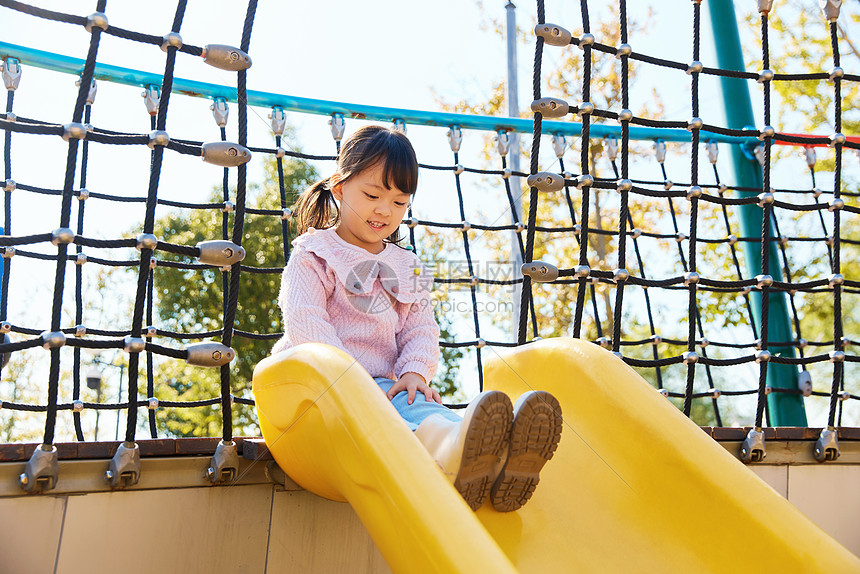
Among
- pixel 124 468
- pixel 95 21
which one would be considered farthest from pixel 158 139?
pixel 124 468

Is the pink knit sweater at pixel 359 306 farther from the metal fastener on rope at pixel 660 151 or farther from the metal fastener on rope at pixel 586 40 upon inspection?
the metal fastener on rope at pixel 660 151

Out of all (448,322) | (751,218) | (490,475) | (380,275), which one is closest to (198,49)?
(380,275)

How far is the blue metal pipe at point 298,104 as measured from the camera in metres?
2.30

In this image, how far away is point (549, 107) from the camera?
1.90 meters

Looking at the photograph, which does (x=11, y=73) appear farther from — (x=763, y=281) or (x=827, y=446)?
(x=827, y=446)

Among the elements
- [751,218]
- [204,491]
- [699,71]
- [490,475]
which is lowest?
[204,491]

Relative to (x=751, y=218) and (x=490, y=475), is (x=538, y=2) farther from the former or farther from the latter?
(x=751, y=218)

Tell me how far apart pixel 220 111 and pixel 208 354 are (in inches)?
55.7

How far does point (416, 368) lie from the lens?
1.59 meters

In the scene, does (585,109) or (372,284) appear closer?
(372,284)

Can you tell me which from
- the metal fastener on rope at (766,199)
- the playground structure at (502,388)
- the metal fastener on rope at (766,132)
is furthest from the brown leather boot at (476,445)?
the metal fastener on rope at (766,132)

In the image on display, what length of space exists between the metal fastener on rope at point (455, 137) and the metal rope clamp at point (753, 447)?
63.4 inches

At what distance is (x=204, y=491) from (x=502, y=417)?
74cm

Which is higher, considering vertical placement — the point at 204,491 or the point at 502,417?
the point at 502,417
